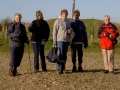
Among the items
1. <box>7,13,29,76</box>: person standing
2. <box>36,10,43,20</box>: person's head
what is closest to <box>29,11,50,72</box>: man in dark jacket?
<box>36,10,43,20</box>: person's head

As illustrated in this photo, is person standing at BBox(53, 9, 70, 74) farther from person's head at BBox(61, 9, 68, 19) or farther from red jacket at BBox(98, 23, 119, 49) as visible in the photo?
red jacket at BBox(98, 23, 119, 49)

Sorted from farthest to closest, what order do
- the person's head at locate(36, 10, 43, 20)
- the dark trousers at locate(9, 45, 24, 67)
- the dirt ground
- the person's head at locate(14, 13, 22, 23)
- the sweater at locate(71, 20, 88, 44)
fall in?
1. the sweater at locate(71, 20, 88, 44)
2. the person's head at locate(36, 10, 43, 20)
3. the dark trousers at locate(9, 45, 24, 67)
4. the person's head at locate(14, 13, 22, 23)
5. the dirt ground

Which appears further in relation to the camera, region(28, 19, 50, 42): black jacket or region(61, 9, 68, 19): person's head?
region(28, 19, 50, 42): black jacket

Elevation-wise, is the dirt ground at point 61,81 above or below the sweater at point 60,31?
below

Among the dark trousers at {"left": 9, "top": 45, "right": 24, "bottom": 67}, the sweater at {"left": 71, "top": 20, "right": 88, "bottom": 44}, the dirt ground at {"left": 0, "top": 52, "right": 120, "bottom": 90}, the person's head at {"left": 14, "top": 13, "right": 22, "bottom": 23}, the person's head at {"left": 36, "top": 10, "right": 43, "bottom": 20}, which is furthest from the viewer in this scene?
the sweater at {"left": 71, "top": 20, "right": 88, "bottom": 44}

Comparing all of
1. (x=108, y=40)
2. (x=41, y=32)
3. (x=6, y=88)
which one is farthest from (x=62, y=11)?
(x=6, y=88)

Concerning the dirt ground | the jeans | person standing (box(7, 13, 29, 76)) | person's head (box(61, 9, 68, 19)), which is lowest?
the dirt ground

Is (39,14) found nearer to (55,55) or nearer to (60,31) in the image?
(60,31)

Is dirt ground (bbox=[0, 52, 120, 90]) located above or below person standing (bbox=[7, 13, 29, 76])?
below

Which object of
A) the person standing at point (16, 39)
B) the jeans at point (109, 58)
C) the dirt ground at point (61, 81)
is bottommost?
the dirt ground at point (61, 81)

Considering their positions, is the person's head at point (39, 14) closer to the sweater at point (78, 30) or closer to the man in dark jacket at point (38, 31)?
the man in dark jacket at point (38, 31)

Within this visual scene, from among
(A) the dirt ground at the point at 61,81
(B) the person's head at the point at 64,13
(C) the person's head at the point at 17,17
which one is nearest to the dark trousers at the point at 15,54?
(A) the dirt ground at the point at 61,81

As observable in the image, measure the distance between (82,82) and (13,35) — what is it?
2.27 metres

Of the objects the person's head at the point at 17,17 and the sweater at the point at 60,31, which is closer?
the person's head at the point at 17,17
